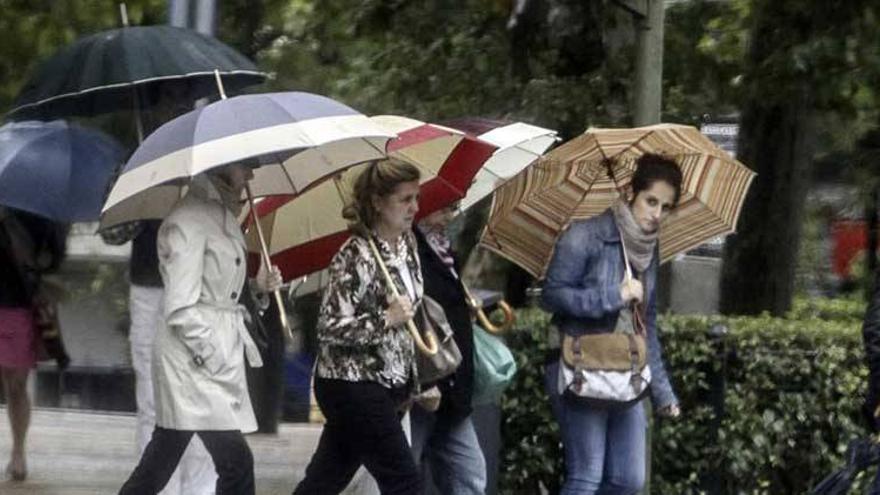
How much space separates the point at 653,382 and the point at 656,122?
3.60 feet

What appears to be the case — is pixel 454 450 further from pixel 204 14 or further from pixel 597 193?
pixel 204 14

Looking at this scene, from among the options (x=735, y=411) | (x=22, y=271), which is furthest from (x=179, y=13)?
(x=735, y=411)

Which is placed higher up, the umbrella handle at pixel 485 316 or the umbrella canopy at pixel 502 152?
the umbrella canopy at pixel 502 152

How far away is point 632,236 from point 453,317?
819mm

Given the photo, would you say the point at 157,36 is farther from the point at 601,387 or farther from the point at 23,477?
the point at 23,477

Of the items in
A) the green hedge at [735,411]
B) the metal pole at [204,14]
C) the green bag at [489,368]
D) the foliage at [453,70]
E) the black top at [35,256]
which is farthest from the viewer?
the foliage at [453,70]

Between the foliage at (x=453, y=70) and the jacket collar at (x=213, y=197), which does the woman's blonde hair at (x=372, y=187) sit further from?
the foliage at (x=453, y=70)

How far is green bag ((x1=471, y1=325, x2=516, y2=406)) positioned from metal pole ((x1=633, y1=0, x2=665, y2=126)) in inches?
44.6

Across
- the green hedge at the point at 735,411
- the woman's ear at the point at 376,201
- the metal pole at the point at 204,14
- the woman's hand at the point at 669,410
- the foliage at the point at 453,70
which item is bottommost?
the green hedge at the point at 735,411

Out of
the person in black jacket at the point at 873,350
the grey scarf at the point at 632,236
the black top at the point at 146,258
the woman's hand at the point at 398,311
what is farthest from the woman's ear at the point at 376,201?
the person in black jacket at the point at 873,350

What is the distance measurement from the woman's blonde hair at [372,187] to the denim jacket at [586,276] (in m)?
0.92

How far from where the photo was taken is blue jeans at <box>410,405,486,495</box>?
25.7 ft

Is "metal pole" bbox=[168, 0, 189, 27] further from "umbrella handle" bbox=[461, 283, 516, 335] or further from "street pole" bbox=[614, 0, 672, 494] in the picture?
"street pole" bbox=[614, 0, 672, 494]

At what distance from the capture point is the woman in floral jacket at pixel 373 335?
711cm
